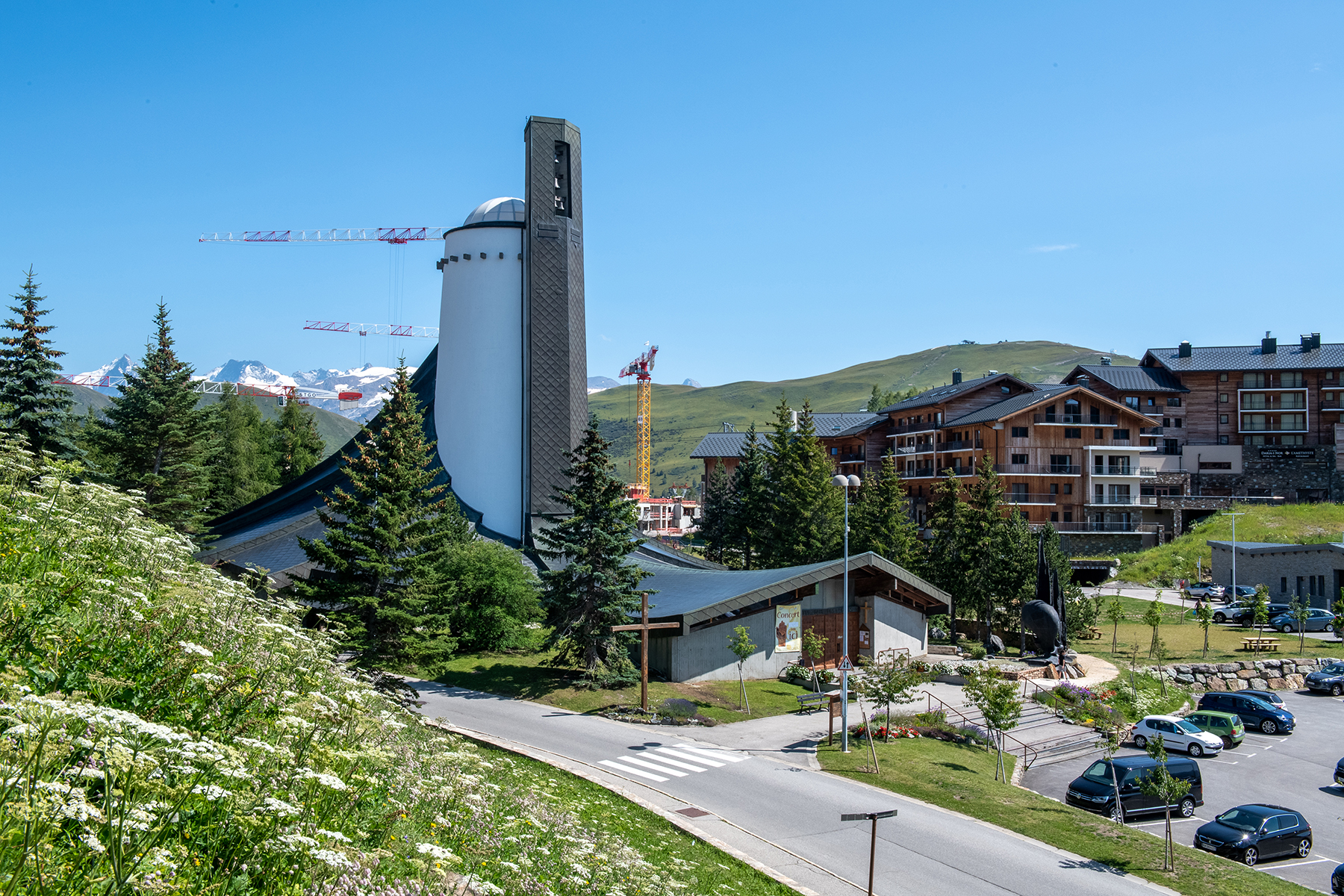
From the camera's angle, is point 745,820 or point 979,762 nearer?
point 745,820

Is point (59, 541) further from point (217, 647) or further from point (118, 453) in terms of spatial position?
point (118, 453)

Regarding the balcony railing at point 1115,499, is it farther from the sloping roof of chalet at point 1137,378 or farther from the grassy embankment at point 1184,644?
the grassy embankment at point 1184,644

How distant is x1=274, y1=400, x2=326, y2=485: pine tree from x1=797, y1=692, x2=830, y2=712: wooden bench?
184ft

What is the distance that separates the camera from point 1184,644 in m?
43.1

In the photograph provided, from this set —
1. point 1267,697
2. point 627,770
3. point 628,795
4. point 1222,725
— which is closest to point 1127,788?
point 1222,725

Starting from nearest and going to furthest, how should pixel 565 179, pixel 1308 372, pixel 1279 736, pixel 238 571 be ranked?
pixel 1279 736, pixel 238 571, pixel 565 179, pixel 1308 372

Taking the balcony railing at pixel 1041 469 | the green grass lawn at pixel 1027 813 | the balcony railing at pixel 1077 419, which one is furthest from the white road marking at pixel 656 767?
the balcony railing at pixel 1077 419

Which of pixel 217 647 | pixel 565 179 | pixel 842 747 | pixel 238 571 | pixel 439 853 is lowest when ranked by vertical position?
pixel 842 747

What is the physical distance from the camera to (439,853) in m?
5.02

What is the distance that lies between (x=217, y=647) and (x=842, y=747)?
18.7m

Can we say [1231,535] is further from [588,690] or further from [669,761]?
[669,761]

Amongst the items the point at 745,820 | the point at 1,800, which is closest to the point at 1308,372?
the point at 745,820

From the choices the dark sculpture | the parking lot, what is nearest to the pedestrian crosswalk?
the parking lot

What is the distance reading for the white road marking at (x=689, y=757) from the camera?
72.0 ft
